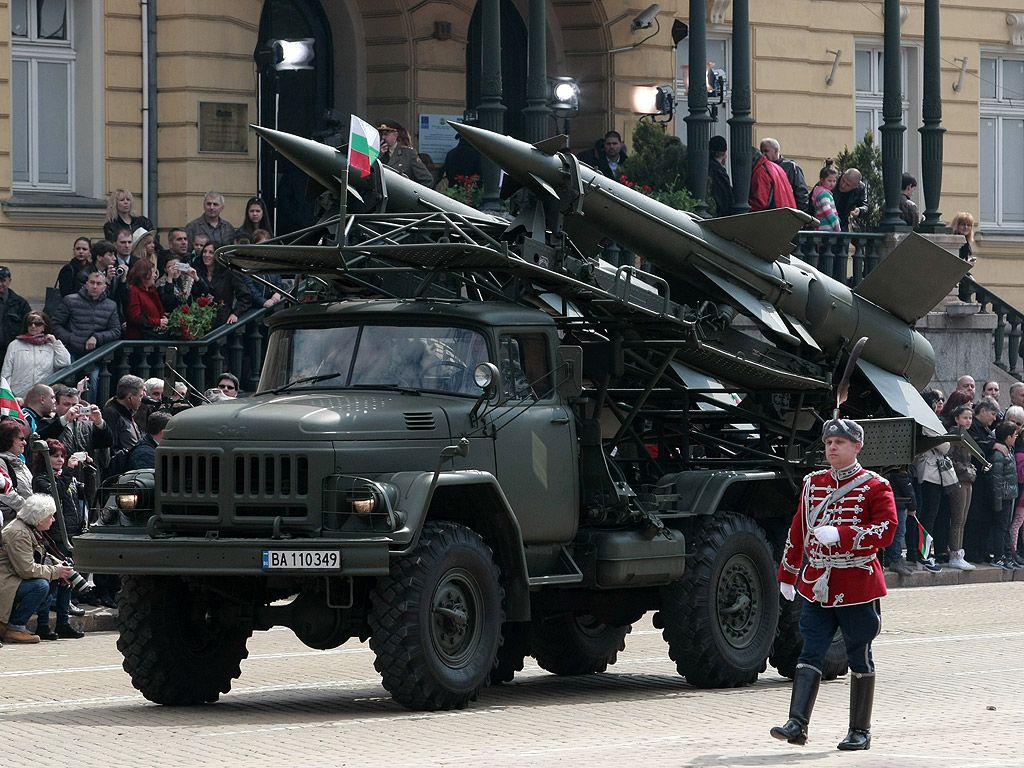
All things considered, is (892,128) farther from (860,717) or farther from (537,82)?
(860,717)

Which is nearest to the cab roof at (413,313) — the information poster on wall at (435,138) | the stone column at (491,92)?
the stone column at (491,92)

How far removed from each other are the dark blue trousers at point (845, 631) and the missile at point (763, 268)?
4657mm

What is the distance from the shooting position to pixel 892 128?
2852 cm

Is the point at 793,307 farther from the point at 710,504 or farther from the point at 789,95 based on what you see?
the point at 789,95

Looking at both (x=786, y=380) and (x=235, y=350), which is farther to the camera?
(x=235, y=350)

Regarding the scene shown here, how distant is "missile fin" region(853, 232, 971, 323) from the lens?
56.3 feet

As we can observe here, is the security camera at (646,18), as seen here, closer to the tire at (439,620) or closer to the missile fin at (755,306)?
the missile fin at (755,306)

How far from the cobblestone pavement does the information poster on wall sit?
500 inches

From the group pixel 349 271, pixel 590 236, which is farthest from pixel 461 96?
pixel 349 271

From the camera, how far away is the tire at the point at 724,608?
14703 mm

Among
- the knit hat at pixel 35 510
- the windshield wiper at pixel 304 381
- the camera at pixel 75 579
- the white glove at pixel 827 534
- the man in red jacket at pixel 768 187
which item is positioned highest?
the man in red jacket at pixel 768 187

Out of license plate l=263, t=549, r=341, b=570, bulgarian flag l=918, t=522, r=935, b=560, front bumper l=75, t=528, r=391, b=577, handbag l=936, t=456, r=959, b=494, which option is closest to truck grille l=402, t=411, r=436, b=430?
front bumper l=75, t=528, r=391, b=577

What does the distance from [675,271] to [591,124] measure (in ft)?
51.3

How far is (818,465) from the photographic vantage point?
52.5 feet
